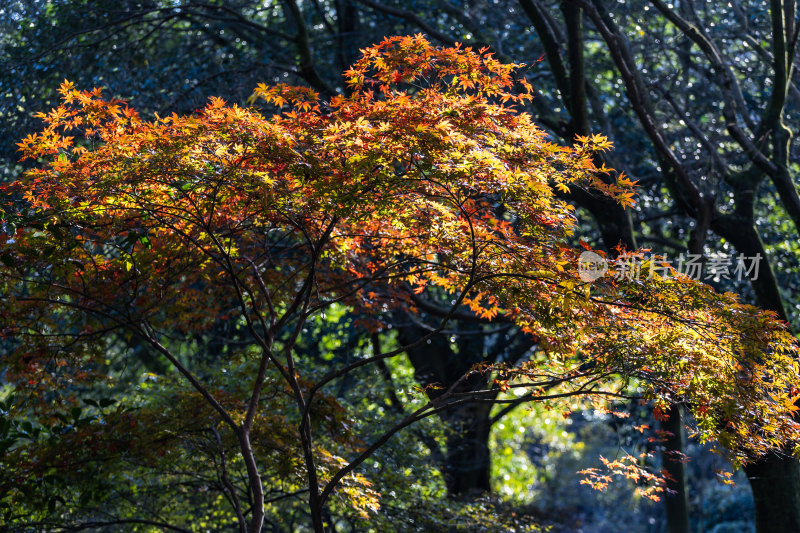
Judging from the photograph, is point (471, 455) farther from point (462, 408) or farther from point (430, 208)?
point (430, 208)

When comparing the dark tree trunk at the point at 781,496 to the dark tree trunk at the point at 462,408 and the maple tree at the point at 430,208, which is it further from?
the dark tree trunk at the point at 462,408

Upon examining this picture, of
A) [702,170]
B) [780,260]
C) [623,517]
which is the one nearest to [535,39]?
[702,170]

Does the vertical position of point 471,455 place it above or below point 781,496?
above

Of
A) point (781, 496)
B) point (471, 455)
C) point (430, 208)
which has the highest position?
point (430, 208)

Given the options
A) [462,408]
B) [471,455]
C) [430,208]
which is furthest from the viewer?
[471,455]

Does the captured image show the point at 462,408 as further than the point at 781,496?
Yes

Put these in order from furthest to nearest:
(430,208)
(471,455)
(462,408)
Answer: (471,455) → (462,408) → (430,208)

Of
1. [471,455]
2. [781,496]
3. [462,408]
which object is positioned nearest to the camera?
[781,496]

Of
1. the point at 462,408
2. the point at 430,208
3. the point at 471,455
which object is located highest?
the point at 430,208

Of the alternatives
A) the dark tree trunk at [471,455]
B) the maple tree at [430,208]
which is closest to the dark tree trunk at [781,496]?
the maple tree at [430,208]

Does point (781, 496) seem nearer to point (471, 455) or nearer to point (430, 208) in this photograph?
point (471, 455)

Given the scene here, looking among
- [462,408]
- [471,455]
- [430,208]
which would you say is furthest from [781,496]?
[430,208]

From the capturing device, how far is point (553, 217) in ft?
13.4

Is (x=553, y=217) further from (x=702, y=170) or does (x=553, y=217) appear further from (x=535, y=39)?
(x=535, y=39)
